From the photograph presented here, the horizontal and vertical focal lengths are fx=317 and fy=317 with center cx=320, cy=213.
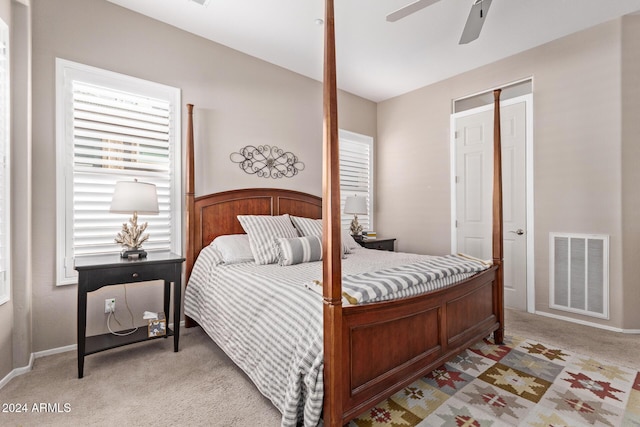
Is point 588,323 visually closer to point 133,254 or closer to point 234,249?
point 234,249

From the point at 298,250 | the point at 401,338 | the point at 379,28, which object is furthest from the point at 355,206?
the point at 401,338

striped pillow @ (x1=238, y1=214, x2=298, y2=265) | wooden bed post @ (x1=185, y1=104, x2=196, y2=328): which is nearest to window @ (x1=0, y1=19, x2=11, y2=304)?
wooden bed post @ (x1=185, y1=104, x2=196, y2=328)

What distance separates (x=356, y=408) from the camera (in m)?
1.52

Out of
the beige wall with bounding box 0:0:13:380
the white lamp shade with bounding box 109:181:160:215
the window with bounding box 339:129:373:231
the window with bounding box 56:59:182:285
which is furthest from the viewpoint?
the window with bounding box 339:129:373:231

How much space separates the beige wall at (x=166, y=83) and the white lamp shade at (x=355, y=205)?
1.48 ft

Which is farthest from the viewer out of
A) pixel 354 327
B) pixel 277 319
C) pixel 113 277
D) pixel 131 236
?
pixel 131 236

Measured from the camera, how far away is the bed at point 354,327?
55.8 inches

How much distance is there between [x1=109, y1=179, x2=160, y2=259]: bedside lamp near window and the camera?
2.34m

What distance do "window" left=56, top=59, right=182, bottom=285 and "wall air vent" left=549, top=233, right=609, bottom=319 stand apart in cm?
383

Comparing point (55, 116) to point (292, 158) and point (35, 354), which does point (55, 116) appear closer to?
point (35, 354)

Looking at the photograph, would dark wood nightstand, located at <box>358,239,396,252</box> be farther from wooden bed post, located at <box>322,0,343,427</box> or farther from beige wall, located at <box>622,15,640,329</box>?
wooden bed post, located at <box>322,0,343,427</box>

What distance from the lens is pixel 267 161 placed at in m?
3.68

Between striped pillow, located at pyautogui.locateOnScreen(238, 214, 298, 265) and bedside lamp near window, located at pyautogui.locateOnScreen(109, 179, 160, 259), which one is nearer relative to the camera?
bedside lamp near window, located at pyautogui.locateOnScreen(109, 179, 160, 259)

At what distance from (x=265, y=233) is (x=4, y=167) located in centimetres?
185
